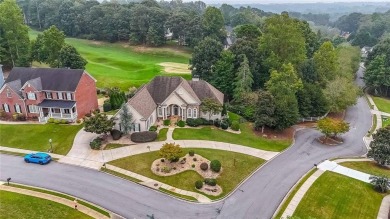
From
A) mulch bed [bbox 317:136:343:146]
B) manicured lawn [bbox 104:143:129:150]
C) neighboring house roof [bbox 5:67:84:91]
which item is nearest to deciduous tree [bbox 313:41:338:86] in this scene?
mulch bed [bbox 317:136:343:146]

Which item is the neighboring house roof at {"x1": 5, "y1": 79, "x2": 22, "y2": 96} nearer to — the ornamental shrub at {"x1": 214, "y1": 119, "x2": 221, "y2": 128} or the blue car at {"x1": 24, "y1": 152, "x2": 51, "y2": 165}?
the blue car at {"x1": 24, "y1": 152, "x2": 51, "y2": 165}

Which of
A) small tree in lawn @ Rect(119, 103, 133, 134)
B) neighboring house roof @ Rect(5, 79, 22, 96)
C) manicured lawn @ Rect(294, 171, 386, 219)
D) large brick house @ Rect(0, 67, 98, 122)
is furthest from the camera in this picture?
neighboring house roof @ Rect(5, 79, 22, 96)

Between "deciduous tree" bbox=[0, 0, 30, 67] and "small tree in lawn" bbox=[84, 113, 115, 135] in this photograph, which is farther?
"deciduous tree" bbox=[0, 0, 30, 67]

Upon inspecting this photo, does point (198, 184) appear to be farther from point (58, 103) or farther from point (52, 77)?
point (52, 77)

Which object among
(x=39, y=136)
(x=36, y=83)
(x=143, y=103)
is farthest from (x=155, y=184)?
(x=36, y=83)

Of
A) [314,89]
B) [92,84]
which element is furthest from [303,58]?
[92,84]

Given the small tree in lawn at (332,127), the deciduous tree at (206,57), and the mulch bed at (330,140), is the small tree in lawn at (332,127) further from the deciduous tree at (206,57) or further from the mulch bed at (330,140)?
the deciduous tree at (206,57)
